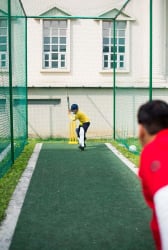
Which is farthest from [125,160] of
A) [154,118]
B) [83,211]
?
[154,118]

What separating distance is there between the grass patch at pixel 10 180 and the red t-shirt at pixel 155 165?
3305mm

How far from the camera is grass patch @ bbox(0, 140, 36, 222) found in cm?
607

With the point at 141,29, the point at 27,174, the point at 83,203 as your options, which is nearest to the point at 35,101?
the point at 141,29

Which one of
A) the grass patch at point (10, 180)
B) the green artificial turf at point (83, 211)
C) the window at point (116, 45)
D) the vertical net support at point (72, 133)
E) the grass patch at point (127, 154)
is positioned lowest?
the green artificial turf at point (83, 211)

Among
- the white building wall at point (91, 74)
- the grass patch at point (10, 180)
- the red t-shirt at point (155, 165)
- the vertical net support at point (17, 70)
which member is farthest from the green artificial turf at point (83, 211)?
the white building wall at point (91, 74)

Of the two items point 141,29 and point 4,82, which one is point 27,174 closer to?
point 4,82

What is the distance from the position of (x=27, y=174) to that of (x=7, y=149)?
51.5 inches

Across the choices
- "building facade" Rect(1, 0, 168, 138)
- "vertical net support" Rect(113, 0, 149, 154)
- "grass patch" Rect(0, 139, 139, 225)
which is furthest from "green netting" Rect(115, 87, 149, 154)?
"building facade" Rect(1, 0, 168, 138)

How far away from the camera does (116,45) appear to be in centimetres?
1748

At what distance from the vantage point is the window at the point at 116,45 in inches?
686

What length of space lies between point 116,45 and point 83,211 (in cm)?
1247

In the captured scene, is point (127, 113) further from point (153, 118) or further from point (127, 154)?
point (153, 118)

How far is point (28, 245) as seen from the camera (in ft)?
14.3

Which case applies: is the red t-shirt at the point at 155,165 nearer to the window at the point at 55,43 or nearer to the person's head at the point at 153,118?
the person's head at the point at 153,118
